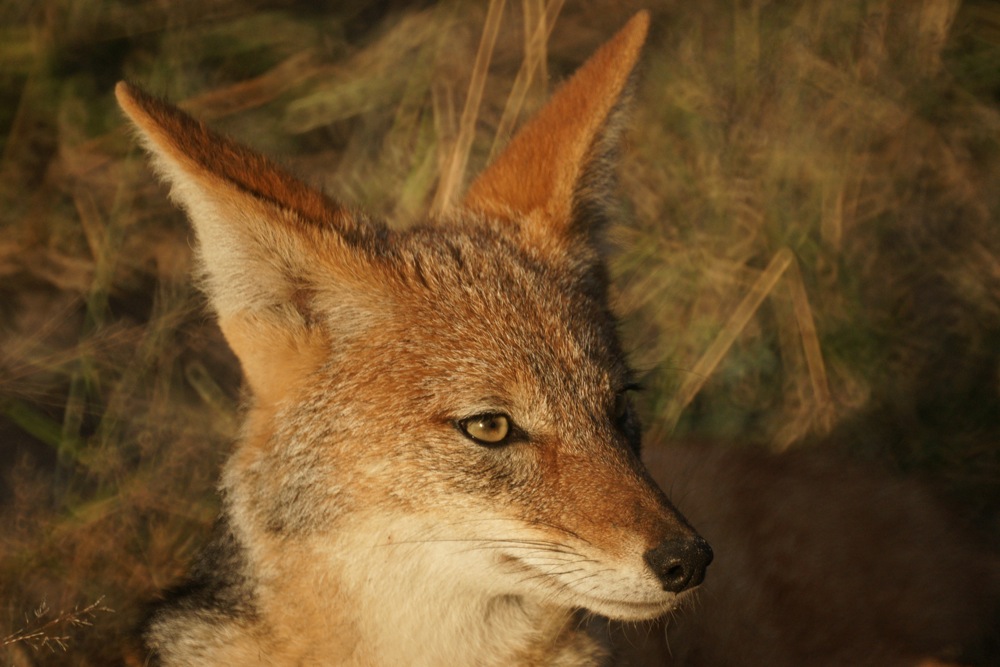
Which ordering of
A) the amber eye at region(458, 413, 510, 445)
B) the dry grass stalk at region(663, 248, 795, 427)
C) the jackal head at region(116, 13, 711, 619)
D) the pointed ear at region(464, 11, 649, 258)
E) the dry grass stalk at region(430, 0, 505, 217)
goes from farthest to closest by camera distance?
1. the dry grass stalk at region(663, 248, 795, 427)
2. the dry grass stalk at region(430, 0, 505, 217)
3. the pointed ear at region(464, 11, 649, 258)
4. the amber eye at region(458, 413, 510, 445)
5. the jackal head at region(116, 13, 711, 619)

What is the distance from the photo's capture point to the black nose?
2678mm

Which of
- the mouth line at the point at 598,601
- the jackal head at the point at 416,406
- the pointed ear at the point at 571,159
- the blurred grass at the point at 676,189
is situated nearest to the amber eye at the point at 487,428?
the jackal head at the point at 416,406

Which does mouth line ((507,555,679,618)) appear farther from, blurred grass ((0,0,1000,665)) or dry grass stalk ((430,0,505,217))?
dry grass stalk ((430,0,505,217))

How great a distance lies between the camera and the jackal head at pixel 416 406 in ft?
9.12

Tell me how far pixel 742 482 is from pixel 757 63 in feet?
8.67

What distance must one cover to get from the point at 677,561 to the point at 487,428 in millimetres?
623

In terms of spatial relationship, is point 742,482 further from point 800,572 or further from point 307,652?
point 307,652

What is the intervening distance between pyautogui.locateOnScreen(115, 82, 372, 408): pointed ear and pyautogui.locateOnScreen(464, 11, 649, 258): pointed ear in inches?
24.5

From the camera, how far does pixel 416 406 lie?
9.65 feet

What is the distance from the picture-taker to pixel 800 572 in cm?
410

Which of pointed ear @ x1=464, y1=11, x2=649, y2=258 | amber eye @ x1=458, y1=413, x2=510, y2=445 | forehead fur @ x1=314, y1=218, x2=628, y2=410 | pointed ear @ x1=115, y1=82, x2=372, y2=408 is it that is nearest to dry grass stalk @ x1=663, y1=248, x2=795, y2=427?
pointed ear @ x1=464, y1=11, x2=649, y2=258

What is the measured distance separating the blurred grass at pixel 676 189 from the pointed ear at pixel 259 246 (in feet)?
6.10

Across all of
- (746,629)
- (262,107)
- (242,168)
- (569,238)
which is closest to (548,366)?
(569,238)

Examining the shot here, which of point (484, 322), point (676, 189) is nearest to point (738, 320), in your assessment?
point (676, 189)
